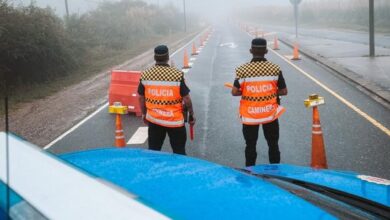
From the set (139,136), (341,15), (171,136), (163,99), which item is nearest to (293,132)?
(139,136)

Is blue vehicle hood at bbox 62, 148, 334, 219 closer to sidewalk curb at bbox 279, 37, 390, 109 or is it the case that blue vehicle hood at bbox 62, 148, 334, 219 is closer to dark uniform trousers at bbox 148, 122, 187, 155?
dark uniform trousers at bbox 148, 122, 187, 155

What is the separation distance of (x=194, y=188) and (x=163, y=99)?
3.46m

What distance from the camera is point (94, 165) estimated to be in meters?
2.65

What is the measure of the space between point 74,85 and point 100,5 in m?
43.9

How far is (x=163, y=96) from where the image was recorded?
19.1ft

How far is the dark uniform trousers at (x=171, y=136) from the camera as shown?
603cm

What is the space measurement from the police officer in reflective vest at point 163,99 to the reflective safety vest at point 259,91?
70 cm

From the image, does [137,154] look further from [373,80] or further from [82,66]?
[82,66]

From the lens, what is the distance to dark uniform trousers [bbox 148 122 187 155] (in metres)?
6.03

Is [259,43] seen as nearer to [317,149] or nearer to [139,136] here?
[317,149]

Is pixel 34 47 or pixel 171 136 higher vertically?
pixel 34 47

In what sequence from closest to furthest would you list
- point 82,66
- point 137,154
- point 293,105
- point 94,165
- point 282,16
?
point 94,165 → point 137,154 → point 293,105 → point 82,66 → point 282,16

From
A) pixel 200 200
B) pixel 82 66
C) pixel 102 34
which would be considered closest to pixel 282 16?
pixel 102 34

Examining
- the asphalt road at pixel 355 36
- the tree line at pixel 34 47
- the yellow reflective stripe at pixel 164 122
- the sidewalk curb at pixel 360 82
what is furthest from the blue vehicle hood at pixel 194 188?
the asphalt road at pixel 355 36
